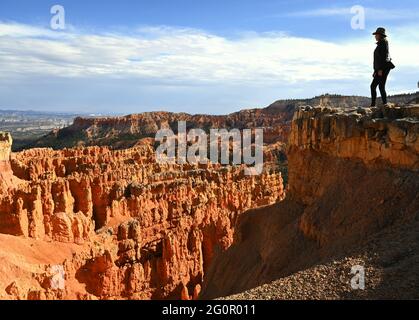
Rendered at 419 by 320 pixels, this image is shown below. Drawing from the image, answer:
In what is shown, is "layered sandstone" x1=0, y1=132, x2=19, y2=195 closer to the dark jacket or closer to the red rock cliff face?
the red rock cliff face

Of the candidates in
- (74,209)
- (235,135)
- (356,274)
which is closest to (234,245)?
(356,274)

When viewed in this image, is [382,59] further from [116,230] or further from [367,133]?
[116,230]

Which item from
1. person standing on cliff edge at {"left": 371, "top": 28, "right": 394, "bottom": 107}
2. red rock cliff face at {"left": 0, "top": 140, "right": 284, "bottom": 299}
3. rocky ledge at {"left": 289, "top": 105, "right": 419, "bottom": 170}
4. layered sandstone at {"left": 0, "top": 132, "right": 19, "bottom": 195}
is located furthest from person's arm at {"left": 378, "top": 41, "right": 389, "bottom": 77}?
layered sandstone at {"left": 0, "top": 132, "right": 19, "bottom": 195}

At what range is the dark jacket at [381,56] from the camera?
1161 cm

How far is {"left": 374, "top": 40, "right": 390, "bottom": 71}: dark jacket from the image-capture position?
11.6 m

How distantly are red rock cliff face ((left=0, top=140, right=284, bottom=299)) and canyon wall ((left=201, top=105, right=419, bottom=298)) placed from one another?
18.2 feet

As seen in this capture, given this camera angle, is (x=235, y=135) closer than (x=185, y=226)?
No

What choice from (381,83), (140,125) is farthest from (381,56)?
(140,125)

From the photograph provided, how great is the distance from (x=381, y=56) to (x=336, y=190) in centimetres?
340

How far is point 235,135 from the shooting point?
292 ft

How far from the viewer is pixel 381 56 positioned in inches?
461

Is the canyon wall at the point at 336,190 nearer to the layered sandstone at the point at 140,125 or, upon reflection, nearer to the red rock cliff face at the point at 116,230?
the red rock cliff face at the point at 116,230
